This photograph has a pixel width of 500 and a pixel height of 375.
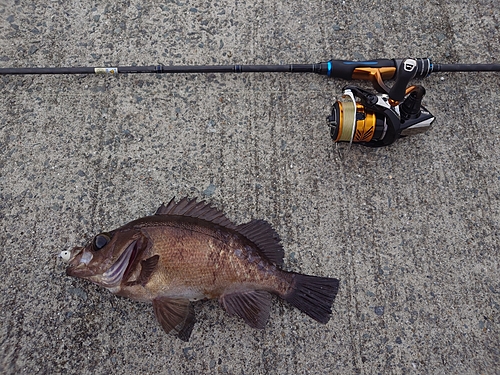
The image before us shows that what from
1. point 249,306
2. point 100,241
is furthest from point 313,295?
point 100,241

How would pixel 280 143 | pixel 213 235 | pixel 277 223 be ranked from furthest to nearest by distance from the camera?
pixel 280 143
pixel 277 223
pixel 213 235

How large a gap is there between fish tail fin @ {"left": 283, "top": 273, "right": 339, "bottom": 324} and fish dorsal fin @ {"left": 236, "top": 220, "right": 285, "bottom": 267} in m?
0.14

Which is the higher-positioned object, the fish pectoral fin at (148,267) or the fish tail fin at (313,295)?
the fish pectoral fin at (148,267)

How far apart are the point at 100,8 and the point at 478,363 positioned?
3.35 meters

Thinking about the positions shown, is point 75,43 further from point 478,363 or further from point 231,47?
point 478,363

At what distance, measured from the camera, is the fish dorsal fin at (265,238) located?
235 centimetres

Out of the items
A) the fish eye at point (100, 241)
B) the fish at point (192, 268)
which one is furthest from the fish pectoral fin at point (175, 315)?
the fish eye at point (100, 241)

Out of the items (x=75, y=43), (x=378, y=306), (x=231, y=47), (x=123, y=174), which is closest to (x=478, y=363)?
(x=378, y=306)

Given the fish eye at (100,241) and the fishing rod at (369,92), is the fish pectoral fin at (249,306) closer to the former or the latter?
the fish eye at (100,241)

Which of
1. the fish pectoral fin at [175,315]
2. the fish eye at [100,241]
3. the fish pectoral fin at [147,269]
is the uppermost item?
the fish eye at [100,241]

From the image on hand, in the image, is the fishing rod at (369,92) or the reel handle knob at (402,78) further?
the fishing rod at (369,92)

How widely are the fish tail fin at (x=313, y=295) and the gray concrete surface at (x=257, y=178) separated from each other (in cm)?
16

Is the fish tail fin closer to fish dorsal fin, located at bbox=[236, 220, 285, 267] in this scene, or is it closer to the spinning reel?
fish dorsal fin, located at bbox=[236, 220, 285, 267]

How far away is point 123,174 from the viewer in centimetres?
273
